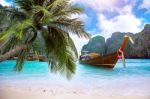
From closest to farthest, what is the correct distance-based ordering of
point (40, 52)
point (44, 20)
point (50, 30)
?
point (44, 20) < point (50, 30) < point (40, 52)

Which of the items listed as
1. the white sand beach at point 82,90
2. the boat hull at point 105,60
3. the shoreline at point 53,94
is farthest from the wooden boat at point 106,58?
the shoreline at point 53,94

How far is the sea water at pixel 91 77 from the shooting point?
18.2 feet

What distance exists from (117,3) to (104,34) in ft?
1.54

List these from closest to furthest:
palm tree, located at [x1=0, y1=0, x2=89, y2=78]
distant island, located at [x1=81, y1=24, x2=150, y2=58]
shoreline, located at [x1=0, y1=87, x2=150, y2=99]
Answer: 1. palm tree, located at [x1=0, y1=0, x2=89, y2=78]
2. shoreline, located at [x1=0, y1=87, x2=150, y2=99]
3. distant island, located at [x1=81, y1=24, x2=150, y2=58]

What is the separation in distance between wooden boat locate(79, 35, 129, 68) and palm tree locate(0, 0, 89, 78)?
50cm

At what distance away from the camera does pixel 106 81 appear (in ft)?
18.3

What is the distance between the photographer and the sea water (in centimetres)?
555

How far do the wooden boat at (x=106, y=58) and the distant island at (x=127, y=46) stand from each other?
0.05 metres

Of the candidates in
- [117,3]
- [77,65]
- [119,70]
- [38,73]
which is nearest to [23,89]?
[38,73]

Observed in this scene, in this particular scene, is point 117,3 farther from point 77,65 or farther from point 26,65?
point 26,65

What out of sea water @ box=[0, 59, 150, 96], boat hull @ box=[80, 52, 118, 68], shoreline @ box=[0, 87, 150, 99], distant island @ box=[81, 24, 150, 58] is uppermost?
distant island @ box=[81, 24, 150, 58]

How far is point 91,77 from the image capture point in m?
5.62

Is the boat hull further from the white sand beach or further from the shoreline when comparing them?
the shoreline

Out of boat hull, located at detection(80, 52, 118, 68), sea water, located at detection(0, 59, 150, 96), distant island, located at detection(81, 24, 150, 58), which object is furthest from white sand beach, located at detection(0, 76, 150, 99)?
distant island, located at detection(81, 24, 150, 58)
